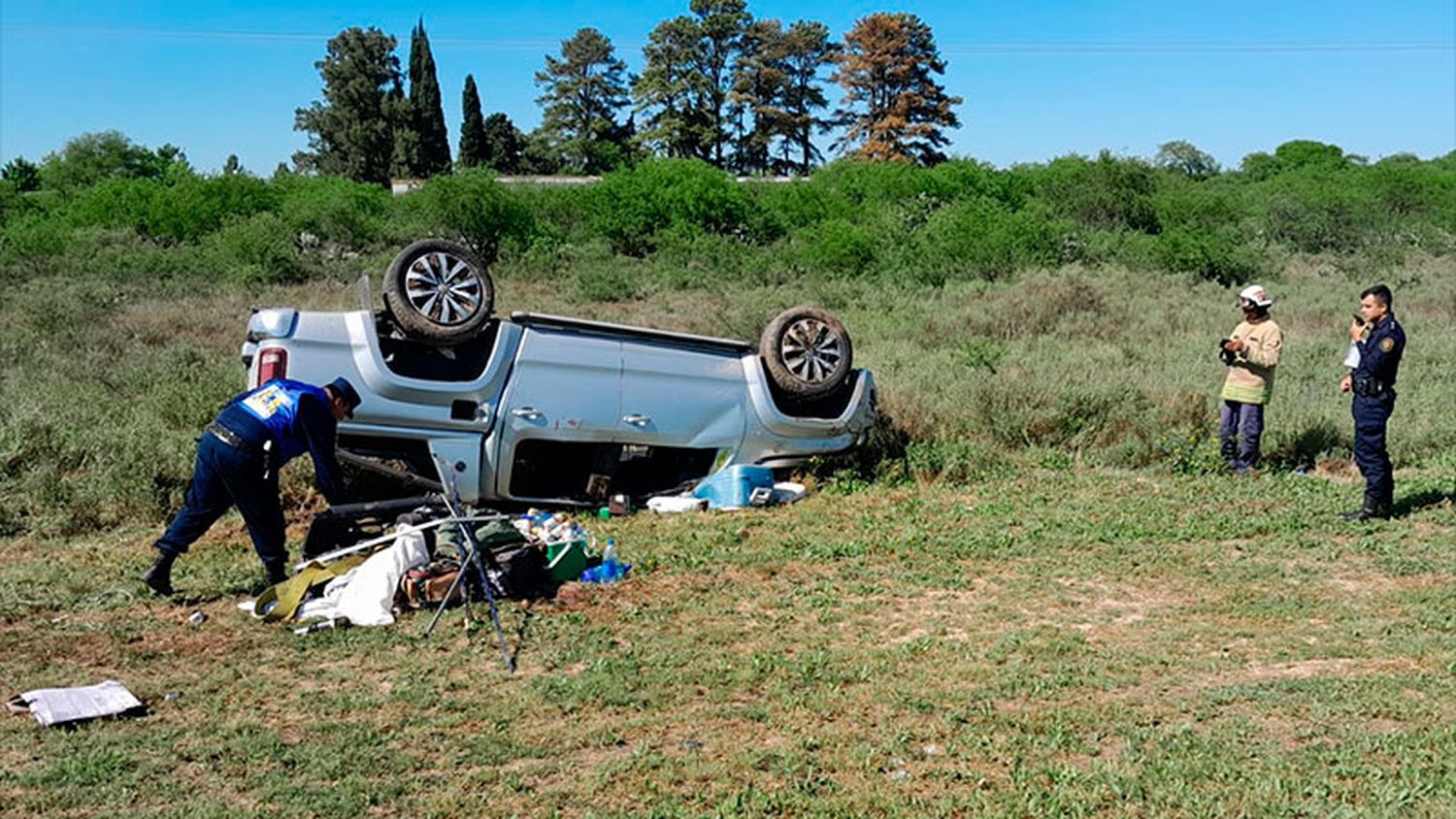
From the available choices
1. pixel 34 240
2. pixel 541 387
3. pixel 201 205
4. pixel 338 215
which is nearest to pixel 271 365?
pixel 541 387

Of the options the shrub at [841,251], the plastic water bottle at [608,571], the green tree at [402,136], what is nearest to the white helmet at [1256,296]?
the plastic water bottle at [608,571]

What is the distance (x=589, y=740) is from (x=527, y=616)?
154 cm

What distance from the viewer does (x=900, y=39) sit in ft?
171

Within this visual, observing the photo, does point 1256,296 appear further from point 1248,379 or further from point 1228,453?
point 1228,453

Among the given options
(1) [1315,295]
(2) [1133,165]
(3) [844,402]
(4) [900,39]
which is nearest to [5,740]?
(3) [844,402]

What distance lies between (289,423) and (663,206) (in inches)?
825

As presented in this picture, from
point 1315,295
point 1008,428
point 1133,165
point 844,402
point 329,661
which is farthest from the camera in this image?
point 1133,165

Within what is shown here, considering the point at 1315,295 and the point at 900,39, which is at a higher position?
the point at 900,39

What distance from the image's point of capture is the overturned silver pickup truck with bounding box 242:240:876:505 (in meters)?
7.35

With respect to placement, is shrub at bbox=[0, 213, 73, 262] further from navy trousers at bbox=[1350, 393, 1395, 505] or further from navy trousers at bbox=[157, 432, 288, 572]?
navy trousers at bbox=[1350, 393, 1395, 505]

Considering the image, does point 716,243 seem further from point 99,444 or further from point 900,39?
point 900,39

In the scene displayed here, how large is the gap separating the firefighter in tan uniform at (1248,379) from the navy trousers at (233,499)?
6867 millimetres

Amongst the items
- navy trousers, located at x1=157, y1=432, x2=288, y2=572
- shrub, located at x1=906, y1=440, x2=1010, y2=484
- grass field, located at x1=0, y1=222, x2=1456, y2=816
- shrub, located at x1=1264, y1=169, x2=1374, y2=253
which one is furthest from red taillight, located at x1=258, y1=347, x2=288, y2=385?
shrub, located at x1=1264, y1=169, x2=1374, y2=253

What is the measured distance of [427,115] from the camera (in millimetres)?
52719
